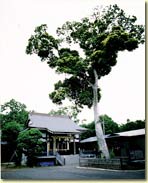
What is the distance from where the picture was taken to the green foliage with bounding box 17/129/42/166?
6.08 metres

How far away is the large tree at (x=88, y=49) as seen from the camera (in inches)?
215

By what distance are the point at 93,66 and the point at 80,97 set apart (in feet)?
2.26

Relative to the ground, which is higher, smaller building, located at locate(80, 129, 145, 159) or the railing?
smaller building, located at locate(80, 129, 145, 159)

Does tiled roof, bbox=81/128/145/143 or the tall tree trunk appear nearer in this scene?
tiled roof, bbox=81/128/145/143

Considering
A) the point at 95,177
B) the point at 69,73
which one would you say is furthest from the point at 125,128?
the point at 69,73

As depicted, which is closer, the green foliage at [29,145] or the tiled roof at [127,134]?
the tiled roof at [127,134]

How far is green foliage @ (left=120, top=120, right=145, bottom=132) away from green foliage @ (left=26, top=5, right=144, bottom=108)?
80 cm

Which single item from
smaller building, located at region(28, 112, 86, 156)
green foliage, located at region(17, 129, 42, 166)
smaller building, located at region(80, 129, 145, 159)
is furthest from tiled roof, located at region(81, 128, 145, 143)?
green foliage, located at region(17, 129, 42, 166)

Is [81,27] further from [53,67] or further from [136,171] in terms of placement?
[136,171]

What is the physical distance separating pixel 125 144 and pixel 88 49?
2.05 metres

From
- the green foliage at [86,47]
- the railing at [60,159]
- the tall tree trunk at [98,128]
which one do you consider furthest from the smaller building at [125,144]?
the green foliage at [86,47]

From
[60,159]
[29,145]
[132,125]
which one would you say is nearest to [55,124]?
[60,159]

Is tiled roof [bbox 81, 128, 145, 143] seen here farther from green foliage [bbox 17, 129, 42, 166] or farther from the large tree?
green foliage [bbox 17, 129, 42, 166]

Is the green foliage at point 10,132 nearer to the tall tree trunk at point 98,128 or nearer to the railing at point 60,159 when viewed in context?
the railing at point 60,159
